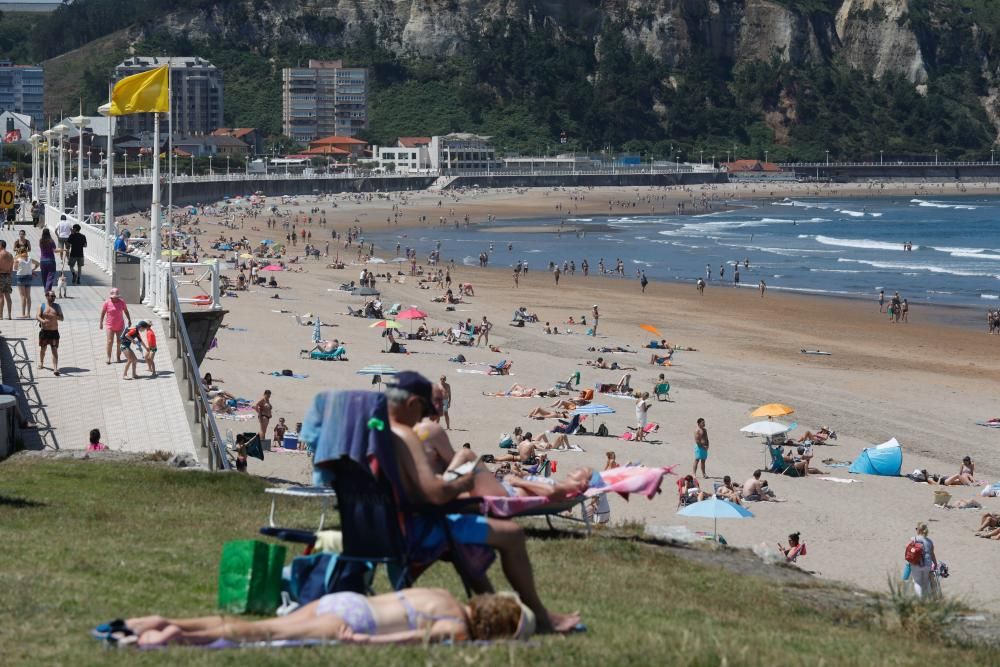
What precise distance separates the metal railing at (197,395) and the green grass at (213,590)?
1255 millimetres

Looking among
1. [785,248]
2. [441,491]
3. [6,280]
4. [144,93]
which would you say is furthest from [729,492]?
[785,248]

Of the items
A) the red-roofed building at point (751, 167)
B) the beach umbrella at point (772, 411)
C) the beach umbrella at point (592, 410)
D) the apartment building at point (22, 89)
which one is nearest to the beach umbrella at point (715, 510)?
the beach umbrella at point (592, 410)

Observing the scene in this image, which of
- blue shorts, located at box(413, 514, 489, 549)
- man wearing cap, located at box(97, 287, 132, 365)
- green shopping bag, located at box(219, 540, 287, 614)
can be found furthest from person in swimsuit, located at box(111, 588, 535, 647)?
man wearing cap, located at box(97, 287, 132, 365)

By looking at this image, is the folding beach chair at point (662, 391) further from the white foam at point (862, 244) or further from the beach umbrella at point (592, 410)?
the white foam at point (862, 244)

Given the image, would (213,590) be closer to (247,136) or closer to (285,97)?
(247,136)

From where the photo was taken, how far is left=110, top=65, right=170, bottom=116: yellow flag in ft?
55.2

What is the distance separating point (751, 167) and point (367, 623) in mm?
155476

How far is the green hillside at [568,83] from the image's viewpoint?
168 meters

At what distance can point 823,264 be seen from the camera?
5803 cm

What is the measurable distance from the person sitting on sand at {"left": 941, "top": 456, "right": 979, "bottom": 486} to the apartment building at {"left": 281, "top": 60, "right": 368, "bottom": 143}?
150 m

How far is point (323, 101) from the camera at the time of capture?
16400 centimetres

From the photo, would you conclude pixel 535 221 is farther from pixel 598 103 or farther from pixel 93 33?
pixel 93 33

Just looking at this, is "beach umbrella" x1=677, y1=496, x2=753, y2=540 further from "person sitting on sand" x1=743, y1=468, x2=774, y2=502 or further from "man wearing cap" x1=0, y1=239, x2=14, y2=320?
"man wearing cap" x1=0, y1=239, x2=14, y2=320

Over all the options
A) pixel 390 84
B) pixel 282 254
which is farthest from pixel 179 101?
pixel 282 254
